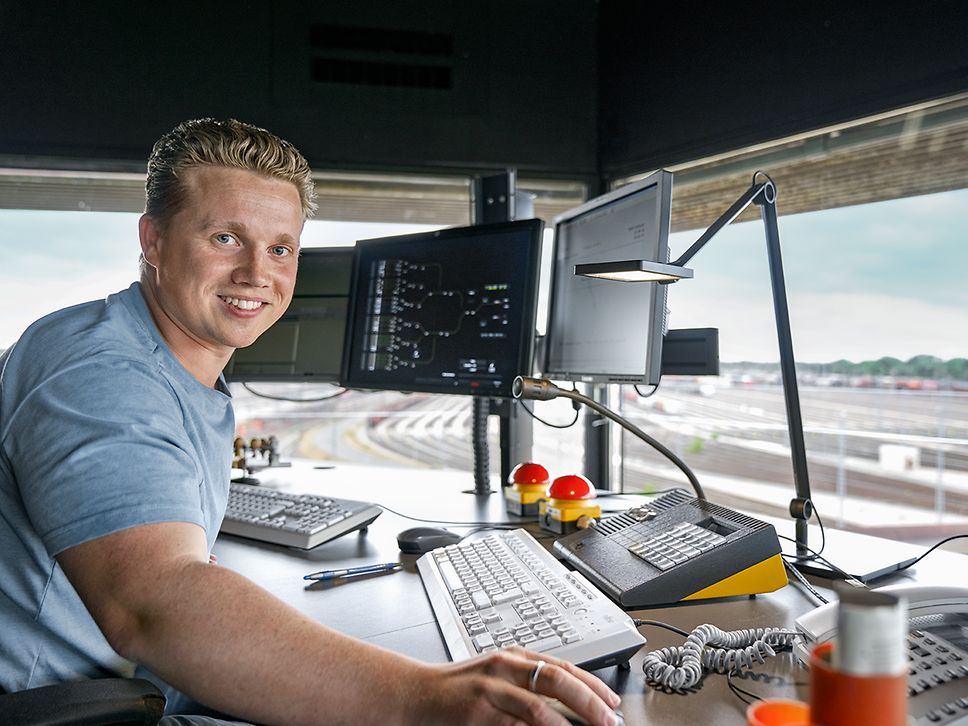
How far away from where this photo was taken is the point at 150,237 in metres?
1.12

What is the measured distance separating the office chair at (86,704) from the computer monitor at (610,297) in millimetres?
1006

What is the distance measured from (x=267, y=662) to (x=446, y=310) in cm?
124

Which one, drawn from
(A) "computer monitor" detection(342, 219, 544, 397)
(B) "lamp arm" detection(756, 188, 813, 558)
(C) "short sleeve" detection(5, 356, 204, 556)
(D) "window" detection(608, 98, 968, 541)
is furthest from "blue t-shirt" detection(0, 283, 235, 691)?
(B) "lamp arm" detection(756, 188, 813, 558)

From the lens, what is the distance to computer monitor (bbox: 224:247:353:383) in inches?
85.4

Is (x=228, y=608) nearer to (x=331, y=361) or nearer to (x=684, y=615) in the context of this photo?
(x=684, y=615)

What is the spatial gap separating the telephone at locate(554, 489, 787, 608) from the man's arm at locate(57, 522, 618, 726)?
1.35 ft

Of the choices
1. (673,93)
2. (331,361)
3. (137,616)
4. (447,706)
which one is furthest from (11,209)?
(447,706)

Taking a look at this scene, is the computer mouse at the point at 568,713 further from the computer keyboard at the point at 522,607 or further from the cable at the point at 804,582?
the cable at the point at 804,582

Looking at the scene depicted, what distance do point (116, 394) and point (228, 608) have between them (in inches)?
11.1

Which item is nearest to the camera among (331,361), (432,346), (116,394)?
(116,394)

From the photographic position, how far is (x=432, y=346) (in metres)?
1.82

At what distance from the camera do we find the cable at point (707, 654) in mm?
806

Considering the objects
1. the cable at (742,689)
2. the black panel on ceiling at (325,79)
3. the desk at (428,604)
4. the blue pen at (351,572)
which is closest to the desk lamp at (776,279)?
the desk at (428,604)

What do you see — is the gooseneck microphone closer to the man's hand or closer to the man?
the man
